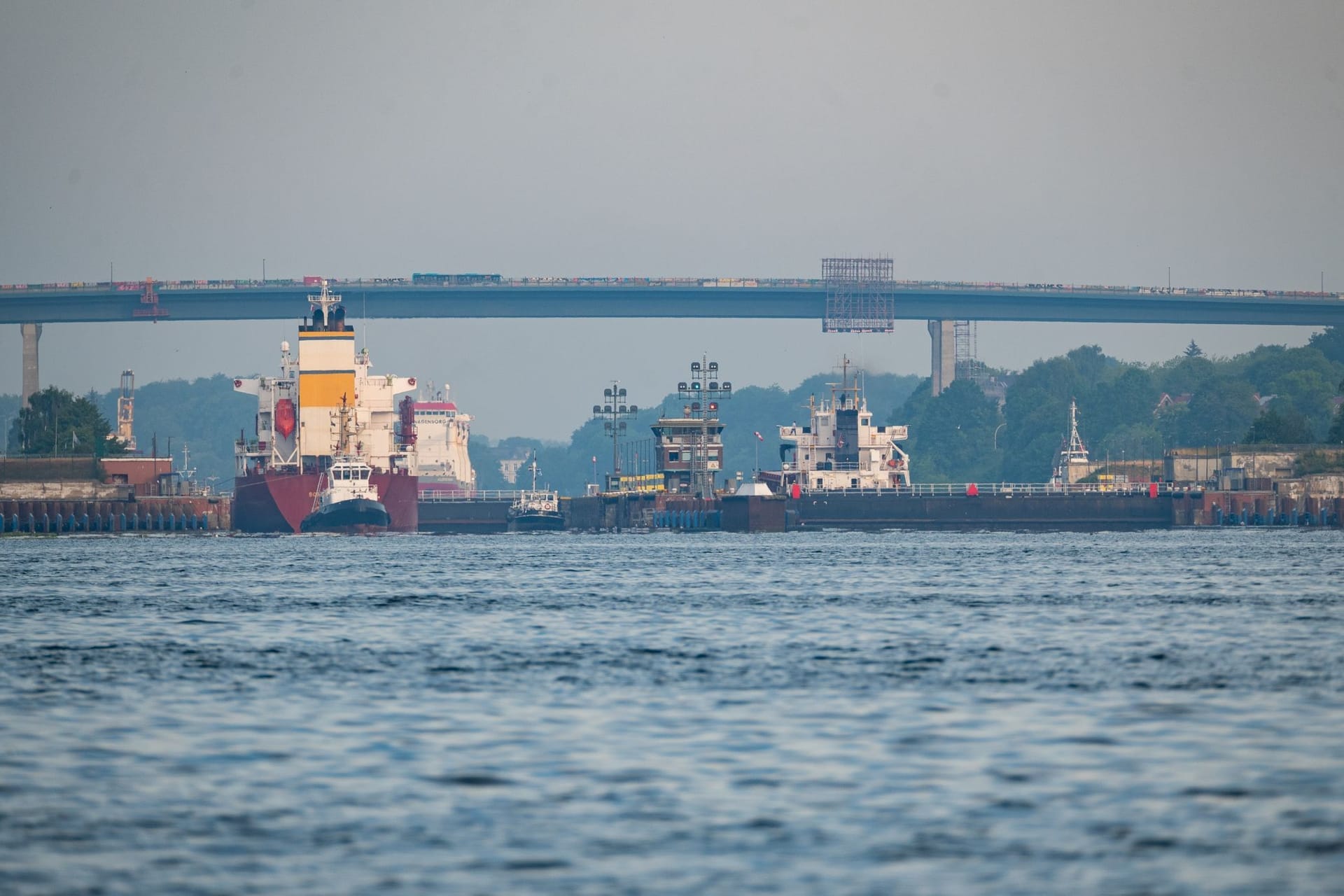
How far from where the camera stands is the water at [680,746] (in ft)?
60.3

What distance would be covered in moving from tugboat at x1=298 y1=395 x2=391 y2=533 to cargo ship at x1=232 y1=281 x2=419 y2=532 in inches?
31.6

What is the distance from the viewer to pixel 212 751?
84.4ft

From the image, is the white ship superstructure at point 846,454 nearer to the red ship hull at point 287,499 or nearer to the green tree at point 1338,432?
the red ship hull at point 287,499

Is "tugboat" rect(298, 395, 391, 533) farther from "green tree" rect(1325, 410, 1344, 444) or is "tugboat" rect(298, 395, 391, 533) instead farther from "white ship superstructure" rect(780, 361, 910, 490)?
"green tree" rect(1325, 410, 1344, 444)

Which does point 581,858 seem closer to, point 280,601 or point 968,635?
point 968,635

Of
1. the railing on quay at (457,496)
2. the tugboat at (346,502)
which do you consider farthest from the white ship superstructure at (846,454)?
the tugboat at (346,502)

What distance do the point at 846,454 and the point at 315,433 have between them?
4466 cm

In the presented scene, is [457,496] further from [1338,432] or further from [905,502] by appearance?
[1338,432]

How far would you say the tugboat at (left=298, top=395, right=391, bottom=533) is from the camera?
12588 cm

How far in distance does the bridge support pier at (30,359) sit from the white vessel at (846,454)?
82727 mm

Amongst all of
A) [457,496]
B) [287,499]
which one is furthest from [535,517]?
[287,499]

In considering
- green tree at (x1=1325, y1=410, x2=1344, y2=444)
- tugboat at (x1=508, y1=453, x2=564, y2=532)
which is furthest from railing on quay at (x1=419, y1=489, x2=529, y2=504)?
green tree at (x1=1325, y1=410, x2=1344, y2=444)

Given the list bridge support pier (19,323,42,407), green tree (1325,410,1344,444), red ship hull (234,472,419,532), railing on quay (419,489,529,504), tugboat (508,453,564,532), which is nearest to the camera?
red ship hull (234,472,419,532)

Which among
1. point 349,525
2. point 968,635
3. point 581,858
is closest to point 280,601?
point 968,635
